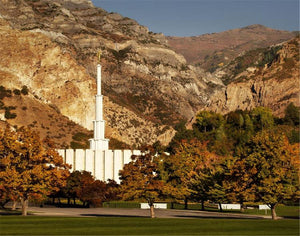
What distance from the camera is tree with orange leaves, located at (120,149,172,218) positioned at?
54.8 metres

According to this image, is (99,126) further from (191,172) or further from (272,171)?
(272,171)

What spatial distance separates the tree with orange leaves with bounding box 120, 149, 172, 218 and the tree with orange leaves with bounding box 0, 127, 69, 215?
712cm

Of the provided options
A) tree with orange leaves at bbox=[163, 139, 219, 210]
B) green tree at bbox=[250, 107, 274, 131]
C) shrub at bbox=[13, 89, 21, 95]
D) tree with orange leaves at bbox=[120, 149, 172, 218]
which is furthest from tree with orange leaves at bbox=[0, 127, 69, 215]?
shrub at bbox=[13, 89, 21, 95]

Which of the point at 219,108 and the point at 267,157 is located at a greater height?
the point at 219,108

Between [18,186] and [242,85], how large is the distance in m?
144

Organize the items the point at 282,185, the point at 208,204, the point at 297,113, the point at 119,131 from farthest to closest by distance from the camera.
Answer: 1. the point at 119,131
2. the point at 297,113
3. the point at 208,204
4. the point at 282,185

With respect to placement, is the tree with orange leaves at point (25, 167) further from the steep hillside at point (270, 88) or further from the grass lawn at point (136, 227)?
the steep hillside at point (270, 88)

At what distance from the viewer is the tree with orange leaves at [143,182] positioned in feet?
180

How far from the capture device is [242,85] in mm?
190875

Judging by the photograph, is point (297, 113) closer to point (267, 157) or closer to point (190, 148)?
point (190, 148)

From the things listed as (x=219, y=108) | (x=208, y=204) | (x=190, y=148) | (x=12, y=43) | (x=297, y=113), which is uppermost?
(x=12, y=43)

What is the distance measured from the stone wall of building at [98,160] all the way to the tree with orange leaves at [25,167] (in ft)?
184

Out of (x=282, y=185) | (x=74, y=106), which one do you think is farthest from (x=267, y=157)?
(x=74, y=106)

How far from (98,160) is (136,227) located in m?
72.9
